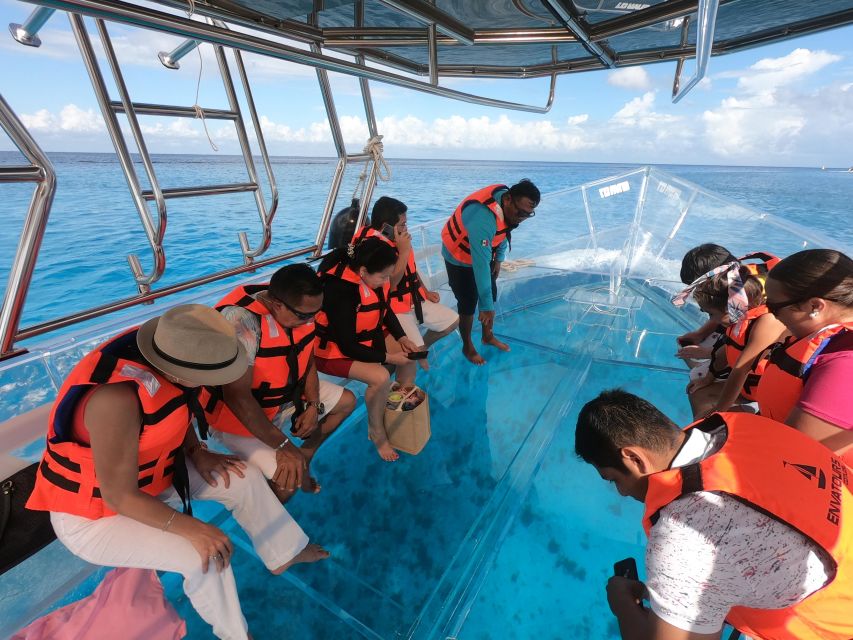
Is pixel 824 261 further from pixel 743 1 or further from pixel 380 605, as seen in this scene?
pixel 380 605

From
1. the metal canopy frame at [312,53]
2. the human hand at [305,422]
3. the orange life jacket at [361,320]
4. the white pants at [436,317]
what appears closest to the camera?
the metal canopy frame at [312,53]

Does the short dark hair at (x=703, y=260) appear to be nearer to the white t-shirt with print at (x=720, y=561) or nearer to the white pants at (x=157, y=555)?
the white t-shirt with print at (x=720, y=561)

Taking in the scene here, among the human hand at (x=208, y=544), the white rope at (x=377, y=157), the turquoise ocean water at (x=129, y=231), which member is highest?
the white rope at (x=377, y=157)

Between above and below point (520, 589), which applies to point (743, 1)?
above

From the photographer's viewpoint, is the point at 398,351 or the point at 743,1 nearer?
the point at 743,1

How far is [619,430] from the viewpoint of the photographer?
991 millimetres

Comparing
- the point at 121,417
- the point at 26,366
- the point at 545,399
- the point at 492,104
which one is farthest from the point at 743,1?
the point at 26,366

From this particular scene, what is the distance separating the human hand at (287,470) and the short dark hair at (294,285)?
0.63 metres

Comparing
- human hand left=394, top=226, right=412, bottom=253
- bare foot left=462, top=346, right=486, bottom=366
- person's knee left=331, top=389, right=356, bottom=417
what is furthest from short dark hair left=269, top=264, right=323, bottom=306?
bare foot left=462, top=346, right=486, bottom=366

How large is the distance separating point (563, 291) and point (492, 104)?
2.78m

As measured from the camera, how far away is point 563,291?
4.64 metres

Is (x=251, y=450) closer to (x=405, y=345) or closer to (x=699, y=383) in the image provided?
(x=405, y=345)

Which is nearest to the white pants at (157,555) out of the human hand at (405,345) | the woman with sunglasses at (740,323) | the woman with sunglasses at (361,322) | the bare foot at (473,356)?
the woman with sunglasses at (361,322)

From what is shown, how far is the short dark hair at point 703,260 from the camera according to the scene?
2094mm
